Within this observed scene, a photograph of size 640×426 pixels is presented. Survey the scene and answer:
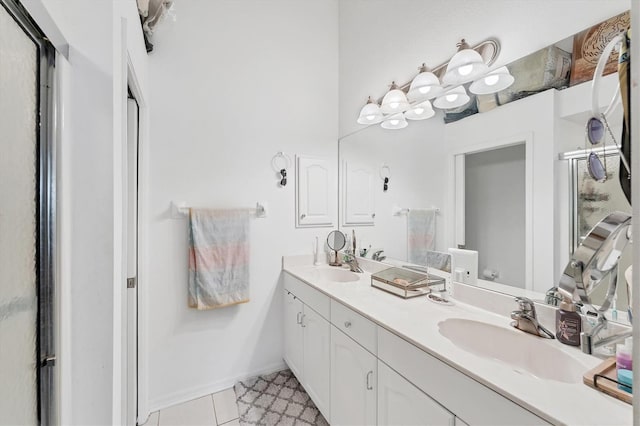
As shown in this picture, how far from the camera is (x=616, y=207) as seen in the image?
90cm

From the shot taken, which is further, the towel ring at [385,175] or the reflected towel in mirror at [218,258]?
the towel ring at [385,175]

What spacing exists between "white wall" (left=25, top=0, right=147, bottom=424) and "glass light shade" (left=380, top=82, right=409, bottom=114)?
150cm

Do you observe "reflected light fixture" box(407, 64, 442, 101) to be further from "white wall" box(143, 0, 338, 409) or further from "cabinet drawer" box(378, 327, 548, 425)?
"cabinet drawer" box(378, 327, 548, 425)

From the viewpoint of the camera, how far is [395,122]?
6.21 ft

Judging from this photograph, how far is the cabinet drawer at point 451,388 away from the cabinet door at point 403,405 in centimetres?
3

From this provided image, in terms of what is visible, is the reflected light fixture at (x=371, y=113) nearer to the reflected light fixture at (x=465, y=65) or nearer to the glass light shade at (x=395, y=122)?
the glass light shade at (x=395, y=122)

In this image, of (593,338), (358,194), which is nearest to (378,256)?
(358,194)

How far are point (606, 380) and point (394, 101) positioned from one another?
163 cm

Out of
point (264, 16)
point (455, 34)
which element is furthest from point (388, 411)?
point (264, 16)

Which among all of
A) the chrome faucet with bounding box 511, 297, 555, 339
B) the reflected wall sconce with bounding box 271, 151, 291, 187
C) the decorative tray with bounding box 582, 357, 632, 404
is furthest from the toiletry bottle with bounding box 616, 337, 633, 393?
the reflected wall sconce with bounding box 271, 151, 291, 187

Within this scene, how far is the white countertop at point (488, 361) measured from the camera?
64cm

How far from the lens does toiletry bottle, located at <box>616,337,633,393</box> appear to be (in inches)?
26.6

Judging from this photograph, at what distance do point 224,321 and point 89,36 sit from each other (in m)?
1.76

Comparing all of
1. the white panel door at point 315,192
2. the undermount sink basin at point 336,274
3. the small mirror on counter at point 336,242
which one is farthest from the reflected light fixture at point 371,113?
the undermount sink basin at point 336,274
